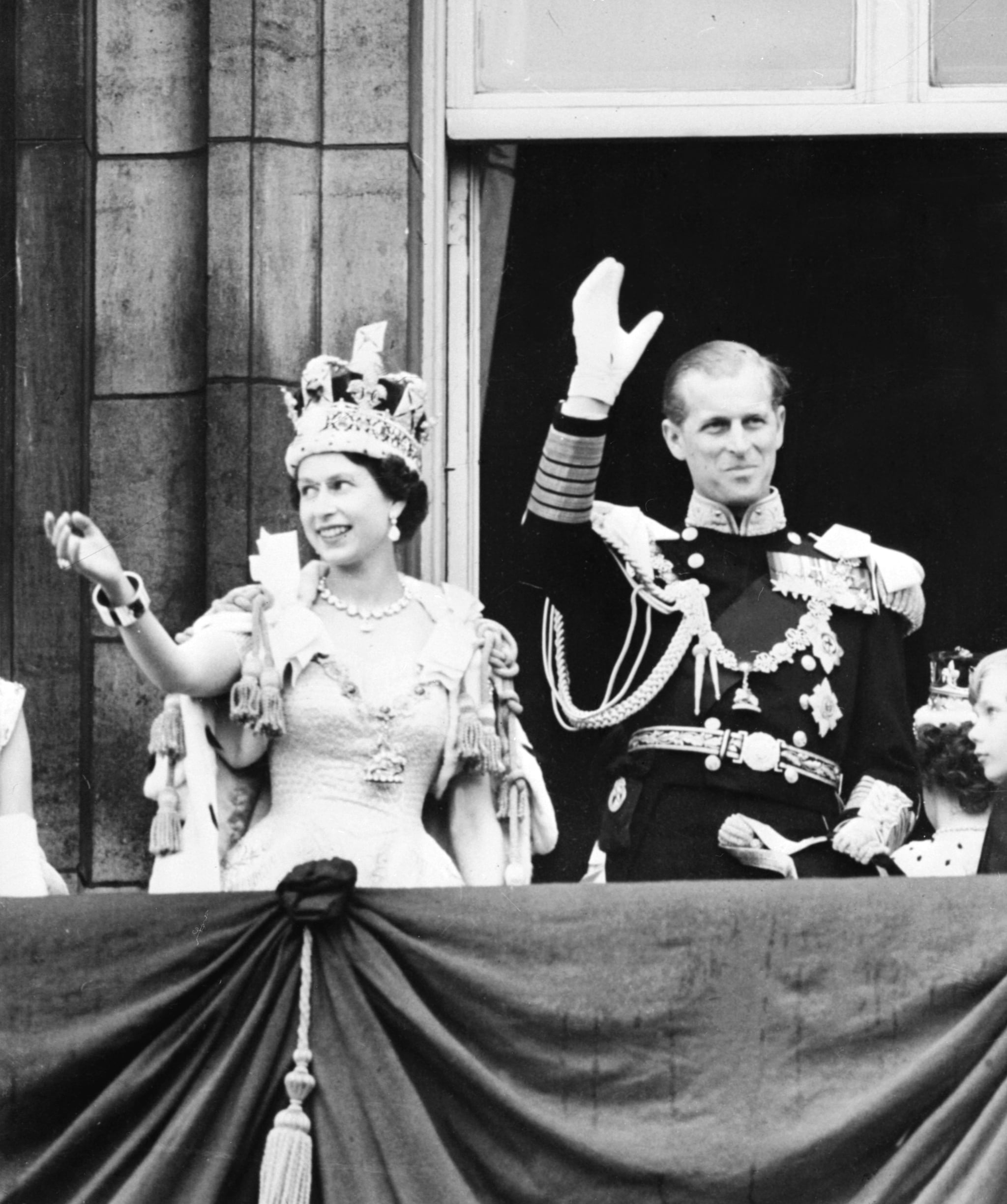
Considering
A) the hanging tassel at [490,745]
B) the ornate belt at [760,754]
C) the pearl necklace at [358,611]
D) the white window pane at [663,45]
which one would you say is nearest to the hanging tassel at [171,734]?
the pearl necklace at [358,611]

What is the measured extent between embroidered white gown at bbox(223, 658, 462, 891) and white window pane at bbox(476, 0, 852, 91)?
217cm

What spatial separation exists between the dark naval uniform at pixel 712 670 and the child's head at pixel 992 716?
10.8 inches

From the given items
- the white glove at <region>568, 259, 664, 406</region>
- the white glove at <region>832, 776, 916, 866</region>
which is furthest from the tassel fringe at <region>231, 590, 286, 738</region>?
the white glove at <region>832, 776, 916, 866</region>

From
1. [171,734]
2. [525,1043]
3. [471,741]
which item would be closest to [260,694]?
[171,734]

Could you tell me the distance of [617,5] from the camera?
1163 centimetres

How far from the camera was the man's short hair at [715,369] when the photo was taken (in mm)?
10969

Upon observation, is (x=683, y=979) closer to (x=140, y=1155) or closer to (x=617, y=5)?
(x=140, y=1155)

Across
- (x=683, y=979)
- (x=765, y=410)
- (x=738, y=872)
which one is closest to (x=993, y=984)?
(x=683, y=979)

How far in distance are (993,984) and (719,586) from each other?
1.87 meters

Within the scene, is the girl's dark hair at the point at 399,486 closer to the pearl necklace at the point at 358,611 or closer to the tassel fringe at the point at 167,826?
the pearl necklace at the point at 358,611

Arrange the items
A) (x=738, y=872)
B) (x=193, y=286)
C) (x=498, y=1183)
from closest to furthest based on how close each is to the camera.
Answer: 1. (x=498, y=1183)
2. (x=738, y=872)
3. (x=193, y=286)

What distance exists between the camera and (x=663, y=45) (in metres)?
11.6

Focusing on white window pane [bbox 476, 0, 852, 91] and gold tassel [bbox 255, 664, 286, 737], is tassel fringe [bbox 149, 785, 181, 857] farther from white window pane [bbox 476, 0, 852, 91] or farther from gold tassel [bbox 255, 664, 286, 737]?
white window pane [bbox 476, 0, 852, 91]

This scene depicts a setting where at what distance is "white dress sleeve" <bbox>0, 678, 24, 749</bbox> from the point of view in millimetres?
10070
